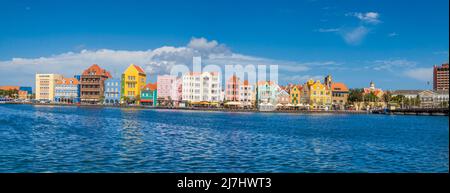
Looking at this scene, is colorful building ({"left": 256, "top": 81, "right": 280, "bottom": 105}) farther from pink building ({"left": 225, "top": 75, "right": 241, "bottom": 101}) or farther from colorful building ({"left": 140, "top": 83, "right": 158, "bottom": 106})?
colorful building ({"left": 140, "top": 83, "right": 158, "bottom": 106})

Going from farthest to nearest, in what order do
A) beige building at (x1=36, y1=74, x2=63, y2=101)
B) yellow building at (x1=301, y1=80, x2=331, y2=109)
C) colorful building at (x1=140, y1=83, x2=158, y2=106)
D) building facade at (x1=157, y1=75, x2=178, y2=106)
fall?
beige building at (x1=36, y1=74, x2=63, y2=101) < colorful building at (x1=140, y1=83, x2=158, y2=106) < building facade at (x1=157, y1=75, x2=178, y2=106) < yellow building at (x1=301, y1=80, x2=331, y2=109)

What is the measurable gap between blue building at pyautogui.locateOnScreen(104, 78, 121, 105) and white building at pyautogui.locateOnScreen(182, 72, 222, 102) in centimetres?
2110

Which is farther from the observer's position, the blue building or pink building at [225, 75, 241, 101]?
the blue building

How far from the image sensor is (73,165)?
519 inches

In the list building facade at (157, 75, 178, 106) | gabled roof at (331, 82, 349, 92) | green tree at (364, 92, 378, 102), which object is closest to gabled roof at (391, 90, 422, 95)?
green tree at (364, 92, 378, 102)

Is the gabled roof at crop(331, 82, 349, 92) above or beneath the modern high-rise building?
beneath

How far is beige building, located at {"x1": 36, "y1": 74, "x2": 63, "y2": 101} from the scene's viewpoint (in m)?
120

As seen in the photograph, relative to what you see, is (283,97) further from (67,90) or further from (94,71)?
(67,90)

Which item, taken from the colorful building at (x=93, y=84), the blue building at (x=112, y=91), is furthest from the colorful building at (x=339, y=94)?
the colorful building at (x=93, y=84)

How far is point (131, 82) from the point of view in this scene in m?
108

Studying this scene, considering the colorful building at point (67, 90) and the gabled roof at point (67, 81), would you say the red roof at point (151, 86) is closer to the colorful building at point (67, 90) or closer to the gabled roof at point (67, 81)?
the colorful building at point (67, 90)

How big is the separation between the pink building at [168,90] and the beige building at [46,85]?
3454 centimetres
